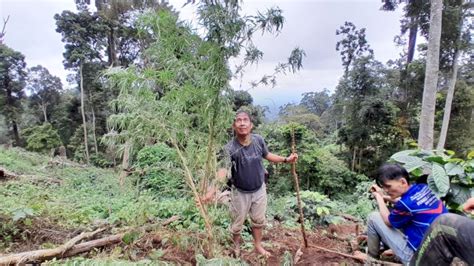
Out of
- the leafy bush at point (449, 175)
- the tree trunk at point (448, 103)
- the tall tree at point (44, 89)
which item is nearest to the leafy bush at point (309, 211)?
the leafy bush at point (449, 175)

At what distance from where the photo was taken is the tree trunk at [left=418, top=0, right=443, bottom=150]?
6.66 metres

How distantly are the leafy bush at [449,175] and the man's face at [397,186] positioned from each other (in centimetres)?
44

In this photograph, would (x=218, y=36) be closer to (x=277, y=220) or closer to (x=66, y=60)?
(x=277, y=220)

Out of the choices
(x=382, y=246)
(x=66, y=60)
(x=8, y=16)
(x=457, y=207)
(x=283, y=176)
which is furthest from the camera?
(x=66, y=60)

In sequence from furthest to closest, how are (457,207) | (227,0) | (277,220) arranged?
(277,220)
(457,207)
(227,0)

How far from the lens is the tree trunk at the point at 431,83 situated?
6.66 meters

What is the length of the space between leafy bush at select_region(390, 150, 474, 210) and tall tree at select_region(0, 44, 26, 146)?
2057 centimetres

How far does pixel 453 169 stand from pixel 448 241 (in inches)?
35.9

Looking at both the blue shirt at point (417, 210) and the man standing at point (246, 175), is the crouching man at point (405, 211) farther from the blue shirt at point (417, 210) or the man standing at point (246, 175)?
the man standing at point (246, 175)

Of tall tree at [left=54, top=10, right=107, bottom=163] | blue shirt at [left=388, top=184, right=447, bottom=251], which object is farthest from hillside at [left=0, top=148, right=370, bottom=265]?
tall tree at [left=54, top=10, right=107, bottom=163]

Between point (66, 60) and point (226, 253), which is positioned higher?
point (66, 60)

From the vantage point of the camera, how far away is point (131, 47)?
1733 centimetres

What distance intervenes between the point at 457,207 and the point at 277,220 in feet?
7.77

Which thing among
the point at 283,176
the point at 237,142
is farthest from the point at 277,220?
the point at 283,176
